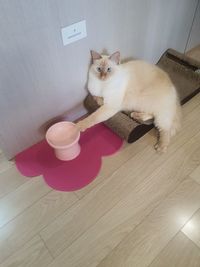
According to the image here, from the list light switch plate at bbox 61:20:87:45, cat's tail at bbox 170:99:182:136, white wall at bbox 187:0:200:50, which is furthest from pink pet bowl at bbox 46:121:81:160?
white wall at bbox 187:0:200:50

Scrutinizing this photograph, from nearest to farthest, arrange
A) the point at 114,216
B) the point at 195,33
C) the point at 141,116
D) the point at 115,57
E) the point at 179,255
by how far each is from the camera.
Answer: the point at 179,255 < the point at 114,216 < the point at 115,57 < the point at 141,116 < the point at 195,33

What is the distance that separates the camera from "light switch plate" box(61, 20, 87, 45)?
953mm

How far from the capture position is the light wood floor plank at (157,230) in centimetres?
86

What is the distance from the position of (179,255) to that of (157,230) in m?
0.12

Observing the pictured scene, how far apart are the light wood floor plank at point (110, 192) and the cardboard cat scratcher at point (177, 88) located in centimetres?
14

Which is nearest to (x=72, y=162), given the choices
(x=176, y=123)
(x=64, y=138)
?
(x=64, y=138)

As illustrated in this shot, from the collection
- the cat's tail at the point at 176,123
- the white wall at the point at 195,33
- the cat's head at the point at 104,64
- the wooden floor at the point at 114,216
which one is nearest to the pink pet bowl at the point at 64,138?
the wooden floor at the point at 114,216

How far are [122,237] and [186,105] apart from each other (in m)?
0.94

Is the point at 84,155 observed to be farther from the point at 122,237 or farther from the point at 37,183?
the point at 122,237

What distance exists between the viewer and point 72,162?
3.81 ft

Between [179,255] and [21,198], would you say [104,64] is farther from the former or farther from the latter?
[179,255]

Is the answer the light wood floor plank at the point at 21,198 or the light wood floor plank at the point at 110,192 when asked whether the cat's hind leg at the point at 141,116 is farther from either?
the light wood floor plank at the point at 21,198

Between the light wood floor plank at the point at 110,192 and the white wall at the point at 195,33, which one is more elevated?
the white wall at the point at 195,33

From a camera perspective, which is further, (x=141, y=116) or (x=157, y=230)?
(x=141, y=116)
